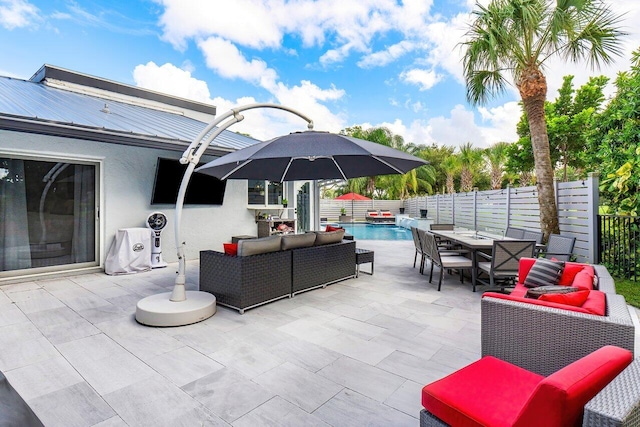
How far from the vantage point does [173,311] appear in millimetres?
3828

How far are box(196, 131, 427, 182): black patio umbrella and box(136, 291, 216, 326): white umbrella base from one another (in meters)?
1.85

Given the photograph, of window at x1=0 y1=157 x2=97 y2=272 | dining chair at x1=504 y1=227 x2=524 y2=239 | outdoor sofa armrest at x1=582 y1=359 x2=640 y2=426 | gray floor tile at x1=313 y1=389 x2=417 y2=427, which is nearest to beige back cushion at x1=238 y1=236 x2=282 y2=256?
gray floor tile at x1=313 y1=389 x2=417 y2=427

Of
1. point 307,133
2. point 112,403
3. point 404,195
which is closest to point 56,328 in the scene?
point 112,403

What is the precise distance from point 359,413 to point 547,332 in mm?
1343

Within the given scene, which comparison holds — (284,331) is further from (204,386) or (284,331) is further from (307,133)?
(307,133)

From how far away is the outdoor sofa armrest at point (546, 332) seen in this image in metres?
1.92

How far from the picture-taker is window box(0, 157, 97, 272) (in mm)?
5770

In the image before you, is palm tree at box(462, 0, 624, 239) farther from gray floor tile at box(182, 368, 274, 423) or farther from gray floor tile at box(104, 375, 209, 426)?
gray floor tile at box(104, 375, 209, 426)

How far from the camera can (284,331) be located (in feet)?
12.0

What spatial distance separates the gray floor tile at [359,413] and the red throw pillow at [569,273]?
2.24 meters

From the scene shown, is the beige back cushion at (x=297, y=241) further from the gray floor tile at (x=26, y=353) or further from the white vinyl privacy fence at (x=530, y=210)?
the white vinyl privacy fence at (x=530, y=210)

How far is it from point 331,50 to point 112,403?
1714 centimetres

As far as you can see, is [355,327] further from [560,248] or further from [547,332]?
[560,248]

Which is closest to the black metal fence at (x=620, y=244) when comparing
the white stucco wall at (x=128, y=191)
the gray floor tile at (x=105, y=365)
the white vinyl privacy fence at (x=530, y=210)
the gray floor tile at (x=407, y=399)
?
the white vinyl privacy fence at (x=530, y=210)
